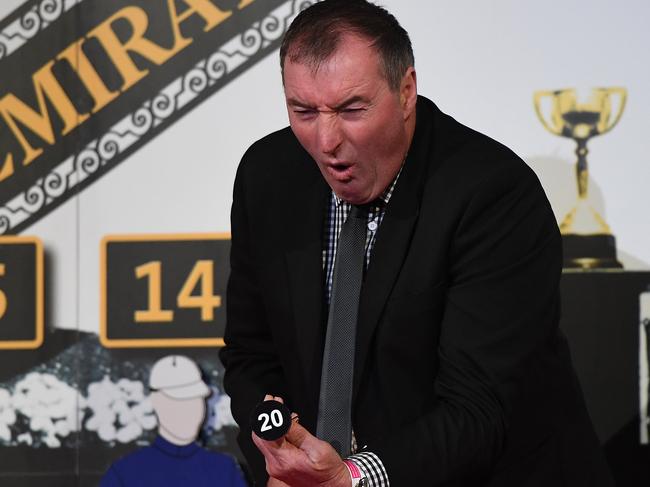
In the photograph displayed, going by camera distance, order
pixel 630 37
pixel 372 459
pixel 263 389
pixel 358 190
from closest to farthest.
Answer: pixel 372 459
pixel 358 190
pixel 263 389
pixel 630 37

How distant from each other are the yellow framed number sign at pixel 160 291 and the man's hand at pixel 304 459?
1.74m

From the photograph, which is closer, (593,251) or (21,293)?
(593,251)

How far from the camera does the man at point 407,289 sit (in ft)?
4.72

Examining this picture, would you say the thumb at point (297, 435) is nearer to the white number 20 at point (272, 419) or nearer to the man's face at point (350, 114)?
the white number 20 at point (272, 419)

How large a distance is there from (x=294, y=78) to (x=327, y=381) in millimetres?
434

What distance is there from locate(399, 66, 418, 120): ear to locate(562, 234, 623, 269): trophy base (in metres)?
1.56

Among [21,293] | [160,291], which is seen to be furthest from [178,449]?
[21,293]

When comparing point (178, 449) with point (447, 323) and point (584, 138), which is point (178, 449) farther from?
point (447, 323)

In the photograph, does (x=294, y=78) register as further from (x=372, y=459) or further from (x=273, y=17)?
(x=273, y=17)

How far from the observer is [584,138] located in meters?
3.00

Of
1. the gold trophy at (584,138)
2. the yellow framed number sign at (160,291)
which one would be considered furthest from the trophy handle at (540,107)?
the yellow framed number sign at (160,291)

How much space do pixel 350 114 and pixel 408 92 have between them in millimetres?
118

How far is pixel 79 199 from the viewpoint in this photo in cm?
311

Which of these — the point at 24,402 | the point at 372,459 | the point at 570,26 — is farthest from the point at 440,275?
the point at 24,402
